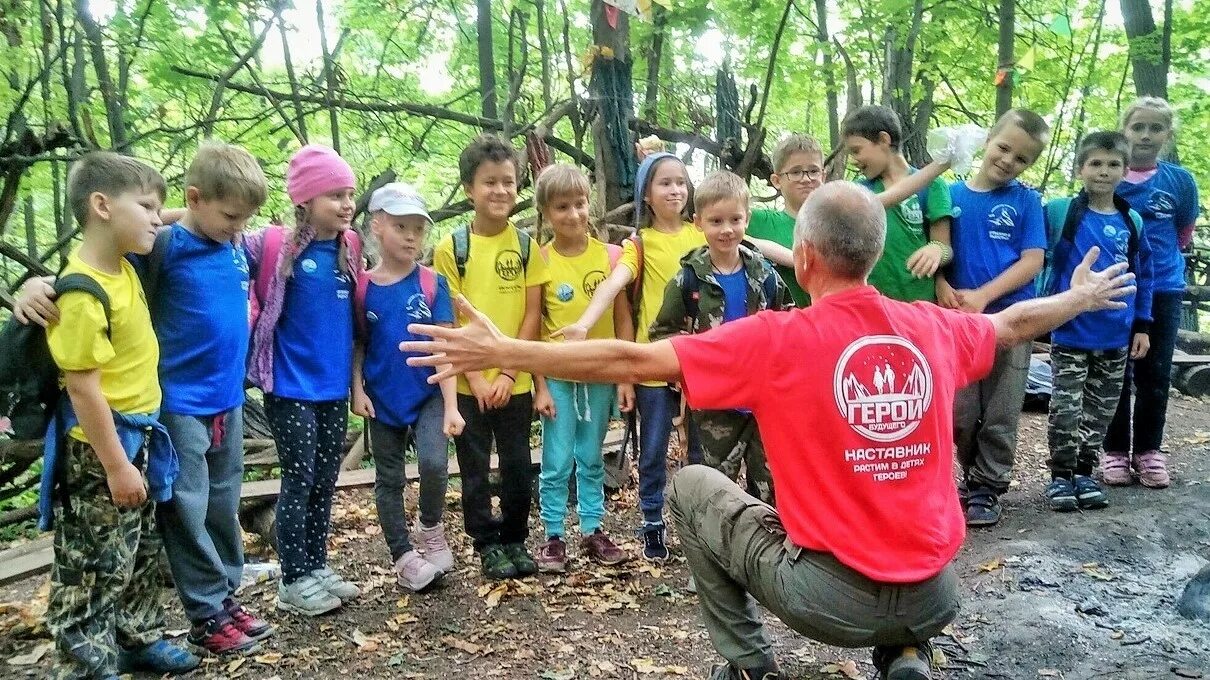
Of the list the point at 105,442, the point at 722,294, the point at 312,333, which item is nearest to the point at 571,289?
the point at 722,294

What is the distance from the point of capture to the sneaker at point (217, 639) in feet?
10.6

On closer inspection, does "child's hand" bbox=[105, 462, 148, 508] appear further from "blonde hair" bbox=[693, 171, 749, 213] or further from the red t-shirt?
"blonde hair" bbox=[693, 171, 749, 213]

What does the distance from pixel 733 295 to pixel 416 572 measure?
2.00 m

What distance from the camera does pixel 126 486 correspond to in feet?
9.08

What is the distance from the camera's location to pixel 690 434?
4.07 metres

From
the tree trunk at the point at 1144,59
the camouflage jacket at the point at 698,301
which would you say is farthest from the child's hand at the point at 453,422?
the tree trunk at the point at 1144,59

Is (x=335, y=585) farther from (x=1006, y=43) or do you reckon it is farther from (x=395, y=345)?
(x=1006, y=43)

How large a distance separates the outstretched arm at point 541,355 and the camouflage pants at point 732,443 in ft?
4.10

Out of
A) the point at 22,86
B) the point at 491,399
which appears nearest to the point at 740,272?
the point at 491,399

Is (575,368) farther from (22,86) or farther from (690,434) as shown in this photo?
(22,86)

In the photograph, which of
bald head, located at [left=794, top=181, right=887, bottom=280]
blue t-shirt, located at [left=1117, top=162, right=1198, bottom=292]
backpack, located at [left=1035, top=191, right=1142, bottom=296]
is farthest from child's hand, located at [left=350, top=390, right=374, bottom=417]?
blue t-shirt, located at [left=1117, top=162, right=1198, bottom=292]

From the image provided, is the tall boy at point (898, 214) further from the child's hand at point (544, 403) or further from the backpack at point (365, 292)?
the backpack at point (365, 292)

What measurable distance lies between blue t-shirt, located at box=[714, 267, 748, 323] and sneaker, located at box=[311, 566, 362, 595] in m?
2.18

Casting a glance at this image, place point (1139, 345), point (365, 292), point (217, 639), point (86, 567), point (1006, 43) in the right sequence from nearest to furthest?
1. point (86, 567)
2. point (217, 639)
3. point (365, 292)
4. point (1139, 345)
5. point (1006, 43)
